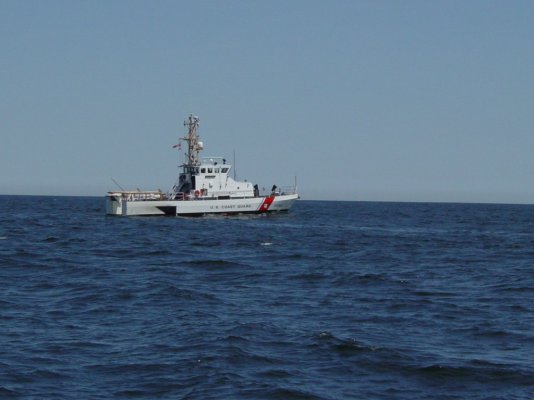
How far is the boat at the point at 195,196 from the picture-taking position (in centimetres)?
7762

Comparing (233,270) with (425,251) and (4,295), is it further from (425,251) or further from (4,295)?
(425,251)

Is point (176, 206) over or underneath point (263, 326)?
over

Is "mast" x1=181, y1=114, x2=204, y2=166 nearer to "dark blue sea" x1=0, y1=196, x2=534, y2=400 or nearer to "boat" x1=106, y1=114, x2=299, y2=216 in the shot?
"boat" x1=106, y1=114, x2=299, y2=216

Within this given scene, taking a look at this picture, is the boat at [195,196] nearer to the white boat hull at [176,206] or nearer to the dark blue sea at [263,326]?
the white boat hull at [176,206]

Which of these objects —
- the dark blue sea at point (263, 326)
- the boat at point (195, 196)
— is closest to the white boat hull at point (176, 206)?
the boat at point (195, 196)

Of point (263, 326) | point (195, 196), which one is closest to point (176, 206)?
point (195, 196)

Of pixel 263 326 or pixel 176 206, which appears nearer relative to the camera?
pixel 263 326

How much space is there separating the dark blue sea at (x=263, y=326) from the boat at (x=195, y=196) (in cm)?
3672

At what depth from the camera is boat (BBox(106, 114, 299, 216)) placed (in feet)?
255

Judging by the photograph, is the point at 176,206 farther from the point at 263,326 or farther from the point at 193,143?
the point at 263,326

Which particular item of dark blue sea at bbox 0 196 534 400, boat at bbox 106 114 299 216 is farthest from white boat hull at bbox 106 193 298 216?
dark blue sea at bbox 0 196 534 400

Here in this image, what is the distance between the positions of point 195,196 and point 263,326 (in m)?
58.7

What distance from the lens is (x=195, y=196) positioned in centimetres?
7806

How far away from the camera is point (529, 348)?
1798 centimetres
